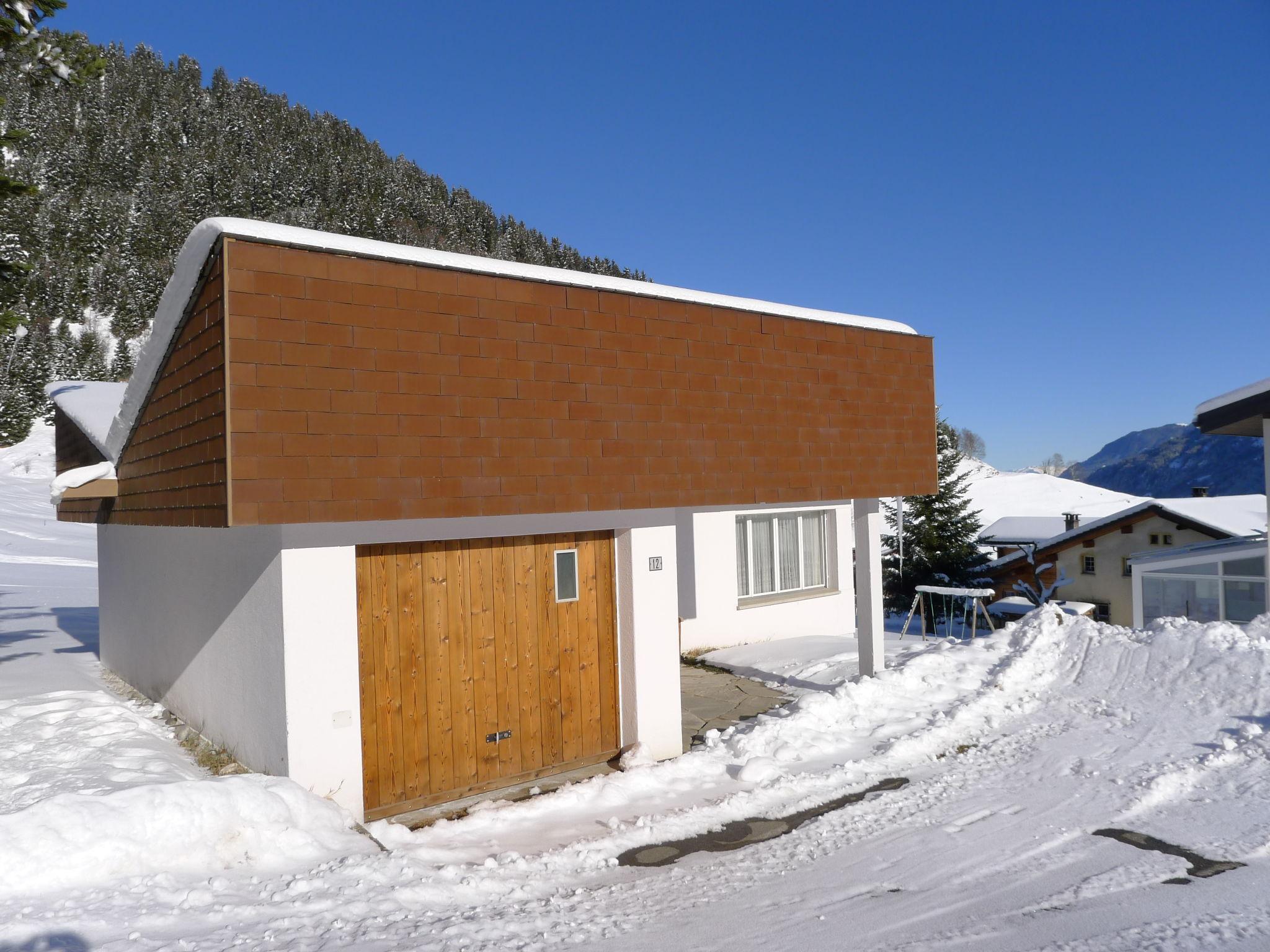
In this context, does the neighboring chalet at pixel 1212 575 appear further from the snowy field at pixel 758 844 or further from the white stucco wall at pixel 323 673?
the white stucco wall at pixel 323 673

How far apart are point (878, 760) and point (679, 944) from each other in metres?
3.85

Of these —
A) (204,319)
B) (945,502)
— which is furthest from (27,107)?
(204,319)

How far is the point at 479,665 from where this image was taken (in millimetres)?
7234

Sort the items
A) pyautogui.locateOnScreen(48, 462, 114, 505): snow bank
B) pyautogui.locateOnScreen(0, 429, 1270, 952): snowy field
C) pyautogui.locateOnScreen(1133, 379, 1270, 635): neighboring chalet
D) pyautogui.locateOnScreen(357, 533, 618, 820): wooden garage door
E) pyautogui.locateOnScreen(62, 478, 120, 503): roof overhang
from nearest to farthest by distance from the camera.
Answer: pyautogui.locateOnScreen(0, 429, 1270, 952): snowy field < pyautogui.locateOnScreen(357, 533, 618, 820): wooden garage door < pyautogui.locateOnScreen(48, 462, 114, 505): snow bank < pyautogui.locateOnScreen(62, 478, 120, 503): roof overhang < pyautogui.locateOnScreen(1133, 379, 1270, 635): neighboring chalet

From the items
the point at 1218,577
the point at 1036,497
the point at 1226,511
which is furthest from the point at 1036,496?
the point at 1218,577

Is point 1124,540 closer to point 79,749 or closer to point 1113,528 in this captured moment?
point 1113,528

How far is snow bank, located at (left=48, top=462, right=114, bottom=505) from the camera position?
8672 millimetres

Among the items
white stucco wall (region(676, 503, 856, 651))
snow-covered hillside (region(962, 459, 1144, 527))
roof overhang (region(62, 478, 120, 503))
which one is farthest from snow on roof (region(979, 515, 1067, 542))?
roof overhang (region(62, 478, 120, 503))

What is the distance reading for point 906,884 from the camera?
5.23 m

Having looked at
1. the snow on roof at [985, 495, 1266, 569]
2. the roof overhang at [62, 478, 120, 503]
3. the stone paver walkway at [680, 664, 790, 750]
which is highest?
the roof overhang at [62, 478, 120, 503]

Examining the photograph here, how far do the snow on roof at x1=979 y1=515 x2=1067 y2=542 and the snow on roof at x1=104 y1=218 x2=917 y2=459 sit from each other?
44.4 meters

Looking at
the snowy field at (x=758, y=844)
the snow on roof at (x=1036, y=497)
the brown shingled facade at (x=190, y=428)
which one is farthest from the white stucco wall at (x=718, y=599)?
the snow on roof at (x=1036, y=497)

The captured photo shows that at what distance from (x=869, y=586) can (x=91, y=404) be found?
33.4ft

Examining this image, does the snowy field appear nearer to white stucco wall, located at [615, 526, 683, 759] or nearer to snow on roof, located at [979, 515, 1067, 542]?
white stucco wall, located at [615, 526, 683, 759]
